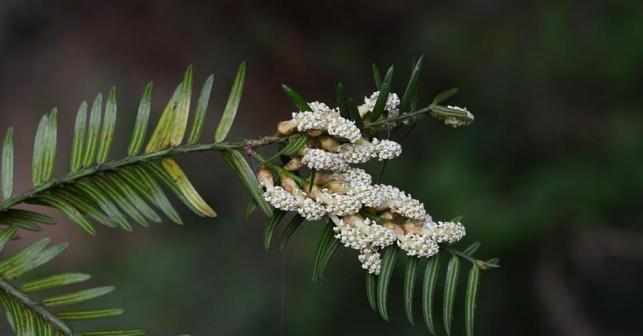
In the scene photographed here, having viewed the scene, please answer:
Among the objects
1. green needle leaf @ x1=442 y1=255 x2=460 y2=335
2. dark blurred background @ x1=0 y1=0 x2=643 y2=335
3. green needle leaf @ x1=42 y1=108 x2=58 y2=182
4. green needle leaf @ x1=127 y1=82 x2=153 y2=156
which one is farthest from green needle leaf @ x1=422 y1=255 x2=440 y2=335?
dark blurred background @ x1=0 y1=0 x2=643 y2=335

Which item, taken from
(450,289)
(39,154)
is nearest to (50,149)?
(39,154)

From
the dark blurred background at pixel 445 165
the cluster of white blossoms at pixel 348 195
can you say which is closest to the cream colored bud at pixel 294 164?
the cluster of white blossoms at pixel 348 195

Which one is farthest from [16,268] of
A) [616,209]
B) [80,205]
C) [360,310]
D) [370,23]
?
[370,23]

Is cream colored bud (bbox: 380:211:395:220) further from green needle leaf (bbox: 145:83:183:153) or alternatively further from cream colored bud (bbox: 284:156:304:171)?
green needle leaf (bbox: 145:83:183:153)

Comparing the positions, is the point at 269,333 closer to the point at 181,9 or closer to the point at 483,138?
the point at 483,138

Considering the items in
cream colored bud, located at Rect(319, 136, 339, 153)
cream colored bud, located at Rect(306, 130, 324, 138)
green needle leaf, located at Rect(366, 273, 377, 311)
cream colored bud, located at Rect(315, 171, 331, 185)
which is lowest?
green needle leaf, located at Rect(366, 273, 377, 311)

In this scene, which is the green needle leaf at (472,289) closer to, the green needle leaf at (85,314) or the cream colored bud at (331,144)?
the cream colored bud at (331,144)
